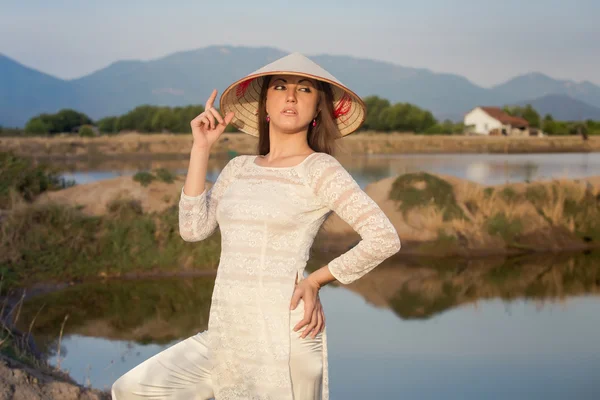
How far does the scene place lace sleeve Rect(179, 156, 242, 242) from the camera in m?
2.68

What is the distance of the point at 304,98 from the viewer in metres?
2.70

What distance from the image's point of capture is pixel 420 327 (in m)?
7.71

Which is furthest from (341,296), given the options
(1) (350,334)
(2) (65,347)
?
(2) (65,347)

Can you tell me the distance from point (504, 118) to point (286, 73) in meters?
69.6

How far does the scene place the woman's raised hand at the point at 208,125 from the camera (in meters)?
2.68

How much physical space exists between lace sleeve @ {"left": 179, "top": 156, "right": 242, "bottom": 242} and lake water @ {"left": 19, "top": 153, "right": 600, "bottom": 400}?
2.87 m

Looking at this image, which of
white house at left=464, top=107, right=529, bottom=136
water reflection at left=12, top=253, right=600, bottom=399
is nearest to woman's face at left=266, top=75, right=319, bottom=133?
water reflection at left=12, top=253, right=600, bottom=399

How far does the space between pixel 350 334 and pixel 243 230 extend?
488cm

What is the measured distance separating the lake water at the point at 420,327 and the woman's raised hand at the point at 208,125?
118 inches

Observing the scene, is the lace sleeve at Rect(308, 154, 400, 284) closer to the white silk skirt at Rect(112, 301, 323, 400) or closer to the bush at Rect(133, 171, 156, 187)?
the white silk skirt at Rect(112, 301, 323, 400)

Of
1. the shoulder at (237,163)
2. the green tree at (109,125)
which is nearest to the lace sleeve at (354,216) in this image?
the shoulder at (237,163)

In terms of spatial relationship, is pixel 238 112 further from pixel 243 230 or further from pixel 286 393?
pixel 286 393

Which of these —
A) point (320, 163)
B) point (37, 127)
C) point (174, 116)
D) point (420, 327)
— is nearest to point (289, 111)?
point (320, 163)

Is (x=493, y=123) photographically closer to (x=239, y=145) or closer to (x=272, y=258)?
(x=239, y=145)
